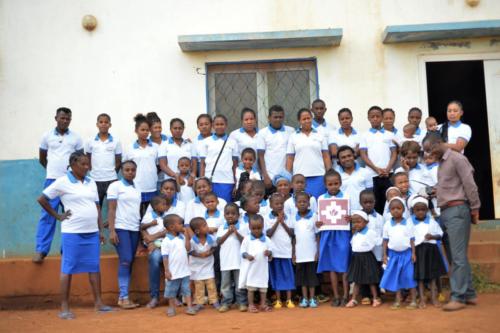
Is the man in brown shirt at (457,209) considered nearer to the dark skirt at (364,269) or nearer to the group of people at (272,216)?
the group of people at (272,216)

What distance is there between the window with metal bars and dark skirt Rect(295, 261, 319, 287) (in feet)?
8.09

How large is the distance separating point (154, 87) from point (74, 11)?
4.78 feet

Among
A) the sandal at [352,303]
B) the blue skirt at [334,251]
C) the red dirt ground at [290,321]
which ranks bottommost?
the red dirt ground at [290,321]

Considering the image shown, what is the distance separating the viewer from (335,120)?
27.8 ft

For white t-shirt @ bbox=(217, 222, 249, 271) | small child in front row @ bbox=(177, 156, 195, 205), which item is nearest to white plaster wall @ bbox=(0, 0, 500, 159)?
small child in front row @ bbox=(177, 156, 195, 205)

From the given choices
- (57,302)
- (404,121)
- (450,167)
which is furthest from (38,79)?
(450,167)

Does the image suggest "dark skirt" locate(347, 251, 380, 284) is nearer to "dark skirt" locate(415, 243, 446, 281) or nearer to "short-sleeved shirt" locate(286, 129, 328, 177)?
"dark skirt" locate(415, 243, 446, 281)

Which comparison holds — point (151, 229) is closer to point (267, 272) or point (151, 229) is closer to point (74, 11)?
point (267, 272)

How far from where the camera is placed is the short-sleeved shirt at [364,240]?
663cm

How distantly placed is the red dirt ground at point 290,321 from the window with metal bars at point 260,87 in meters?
2.93

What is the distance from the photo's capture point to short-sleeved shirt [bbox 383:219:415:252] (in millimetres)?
6504

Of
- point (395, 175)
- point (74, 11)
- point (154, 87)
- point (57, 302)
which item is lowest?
point (57, 302)

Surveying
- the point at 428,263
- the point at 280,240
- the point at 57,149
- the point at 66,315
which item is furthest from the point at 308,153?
the point at 66,315

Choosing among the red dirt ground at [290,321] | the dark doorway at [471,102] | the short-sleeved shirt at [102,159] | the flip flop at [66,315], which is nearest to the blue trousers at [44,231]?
the short-sleeved shirt at [102,159]
